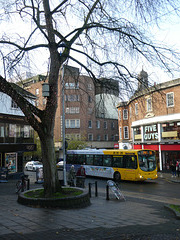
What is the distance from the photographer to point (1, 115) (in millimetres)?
24844

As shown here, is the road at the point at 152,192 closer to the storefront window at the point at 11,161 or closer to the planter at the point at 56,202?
the planter at the point at 56,202

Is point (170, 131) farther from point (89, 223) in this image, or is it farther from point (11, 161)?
point (89, 223)

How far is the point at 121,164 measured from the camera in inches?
854

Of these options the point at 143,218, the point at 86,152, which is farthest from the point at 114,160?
the point at 143,218

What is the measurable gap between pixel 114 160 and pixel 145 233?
16009mm

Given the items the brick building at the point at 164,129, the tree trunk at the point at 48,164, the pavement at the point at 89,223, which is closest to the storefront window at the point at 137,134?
the brick building at the point at 164,129

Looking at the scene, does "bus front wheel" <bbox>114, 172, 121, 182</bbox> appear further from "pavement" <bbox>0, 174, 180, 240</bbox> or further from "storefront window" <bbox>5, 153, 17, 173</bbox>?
"pavement" <bbox>0, 174, 180, 240</bbox>

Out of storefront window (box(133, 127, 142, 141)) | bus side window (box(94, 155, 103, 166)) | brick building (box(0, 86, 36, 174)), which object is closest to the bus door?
bus side window (box(94, 155, 103, 166))

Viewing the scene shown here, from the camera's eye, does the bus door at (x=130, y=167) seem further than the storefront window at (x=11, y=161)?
No

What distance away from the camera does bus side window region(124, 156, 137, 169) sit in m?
20.5

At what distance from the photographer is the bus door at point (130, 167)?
20422 mm

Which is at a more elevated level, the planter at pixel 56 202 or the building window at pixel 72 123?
the building window at pixel 72 123

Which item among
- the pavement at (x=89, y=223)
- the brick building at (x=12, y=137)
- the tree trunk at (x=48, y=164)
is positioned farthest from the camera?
the brick building at (x=12, y=137)

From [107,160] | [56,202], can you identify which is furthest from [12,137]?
[56,202]
